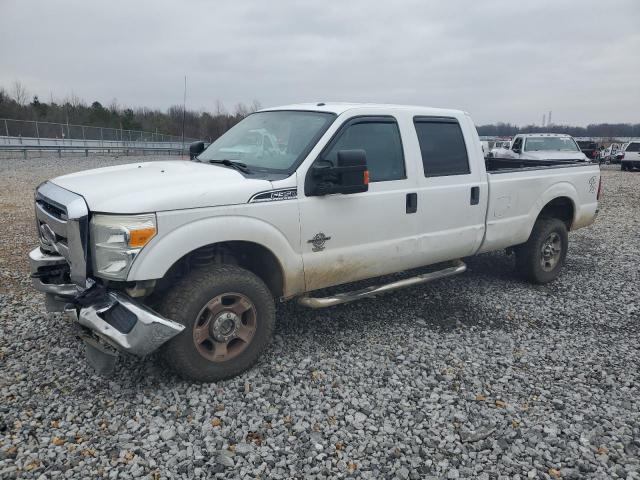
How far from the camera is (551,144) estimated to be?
15.7 meters

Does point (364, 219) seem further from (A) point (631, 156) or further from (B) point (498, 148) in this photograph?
(A) point (631, 156)

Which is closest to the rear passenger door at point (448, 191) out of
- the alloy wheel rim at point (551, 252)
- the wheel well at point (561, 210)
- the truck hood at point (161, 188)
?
the alloy wheel rim at point (551, 252)

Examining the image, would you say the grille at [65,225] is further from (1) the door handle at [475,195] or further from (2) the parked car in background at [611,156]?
(2) the parked car in background at [611,156]

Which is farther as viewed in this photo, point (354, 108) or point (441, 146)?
point (441, 146)

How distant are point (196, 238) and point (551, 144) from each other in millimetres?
15255

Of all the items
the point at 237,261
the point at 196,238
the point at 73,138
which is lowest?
the point at 237,261

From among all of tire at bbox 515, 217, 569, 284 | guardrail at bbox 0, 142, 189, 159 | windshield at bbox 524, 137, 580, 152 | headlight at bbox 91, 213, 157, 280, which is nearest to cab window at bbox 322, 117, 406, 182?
headlight at bbox 91, 213, 157, 280

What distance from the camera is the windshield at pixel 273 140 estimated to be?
12.9 ft

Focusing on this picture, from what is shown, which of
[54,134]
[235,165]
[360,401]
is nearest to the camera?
[360,401]

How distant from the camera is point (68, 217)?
3.09 metres

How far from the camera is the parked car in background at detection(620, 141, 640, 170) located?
84.0ft

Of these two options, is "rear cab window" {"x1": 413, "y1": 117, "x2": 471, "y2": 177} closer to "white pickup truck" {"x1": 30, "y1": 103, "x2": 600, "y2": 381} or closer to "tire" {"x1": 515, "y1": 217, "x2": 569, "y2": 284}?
"white pickup truck" {"x1": 30, "y1": 103, "x2": 600, "y2": 381}

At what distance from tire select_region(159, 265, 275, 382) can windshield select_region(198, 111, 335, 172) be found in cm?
98

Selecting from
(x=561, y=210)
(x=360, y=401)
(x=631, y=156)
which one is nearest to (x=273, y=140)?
(x=360, y=401)
